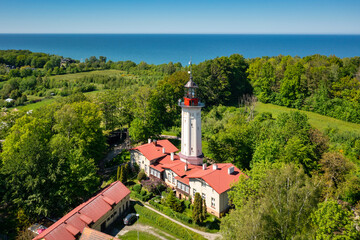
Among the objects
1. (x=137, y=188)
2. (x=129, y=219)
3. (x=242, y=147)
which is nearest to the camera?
(x=129, y=219)

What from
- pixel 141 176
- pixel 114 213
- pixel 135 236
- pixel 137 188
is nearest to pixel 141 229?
pixel 135 236

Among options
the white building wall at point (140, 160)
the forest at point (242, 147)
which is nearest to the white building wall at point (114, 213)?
the forest at point (242, 147)

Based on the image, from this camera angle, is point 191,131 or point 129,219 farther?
point 191,131

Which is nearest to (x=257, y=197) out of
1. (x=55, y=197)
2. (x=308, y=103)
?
(x=55, y=197)

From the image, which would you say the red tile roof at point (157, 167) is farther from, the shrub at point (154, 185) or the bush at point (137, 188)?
A: the bush at point (137, 188)

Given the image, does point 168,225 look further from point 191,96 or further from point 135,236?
point 191,96

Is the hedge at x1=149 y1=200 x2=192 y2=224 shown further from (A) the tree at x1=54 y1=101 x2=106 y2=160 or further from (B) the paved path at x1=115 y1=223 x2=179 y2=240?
(A) the tree at x1=54 y1=101 x2=106 y2=160

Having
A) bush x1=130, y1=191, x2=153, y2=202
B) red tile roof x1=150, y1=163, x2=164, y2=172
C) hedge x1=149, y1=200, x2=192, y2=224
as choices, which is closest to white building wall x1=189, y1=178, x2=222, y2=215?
hedge x1=149, y1=200, x2=192, y2=224
